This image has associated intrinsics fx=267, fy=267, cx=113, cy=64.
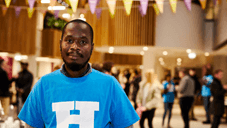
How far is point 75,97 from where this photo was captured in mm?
1220

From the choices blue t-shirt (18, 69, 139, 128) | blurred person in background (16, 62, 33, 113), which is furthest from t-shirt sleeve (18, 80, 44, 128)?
blurred person in background (16, 62, 33, 113)

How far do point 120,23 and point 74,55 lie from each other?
980cm

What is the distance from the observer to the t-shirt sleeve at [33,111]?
1218 millimetres

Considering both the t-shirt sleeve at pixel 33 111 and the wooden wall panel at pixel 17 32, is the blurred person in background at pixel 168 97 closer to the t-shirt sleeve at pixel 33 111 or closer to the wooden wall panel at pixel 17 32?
the wooden wall panel at pixel 17 32

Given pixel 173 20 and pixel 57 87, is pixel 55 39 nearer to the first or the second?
pixel 173 20

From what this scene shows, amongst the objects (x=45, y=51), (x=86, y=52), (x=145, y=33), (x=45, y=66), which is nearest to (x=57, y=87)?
(x=86, y=52)

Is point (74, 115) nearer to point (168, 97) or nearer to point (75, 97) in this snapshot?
point (75, 97)

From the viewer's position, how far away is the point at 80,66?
1206 millimetres

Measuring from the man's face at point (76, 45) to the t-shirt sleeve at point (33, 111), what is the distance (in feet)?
0.67

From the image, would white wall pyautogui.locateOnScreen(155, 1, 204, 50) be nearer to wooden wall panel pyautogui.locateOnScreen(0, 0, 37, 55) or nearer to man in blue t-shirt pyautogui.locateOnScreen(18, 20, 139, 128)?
wooden wall panel pyautogui.locateOnScreen(0, 0, 37, 55)

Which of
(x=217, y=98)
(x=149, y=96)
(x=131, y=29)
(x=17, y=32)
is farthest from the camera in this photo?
(x=131, y=29)

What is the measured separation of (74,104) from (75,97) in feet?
0.11

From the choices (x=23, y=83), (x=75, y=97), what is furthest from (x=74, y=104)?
(x=23, y=83)

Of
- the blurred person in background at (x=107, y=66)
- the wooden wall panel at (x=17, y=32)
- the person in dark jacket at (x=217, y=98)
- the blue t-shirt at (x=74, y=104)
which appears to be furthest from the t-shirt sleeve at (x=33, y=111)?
the wooden wall panel at (x=17, y=32)
